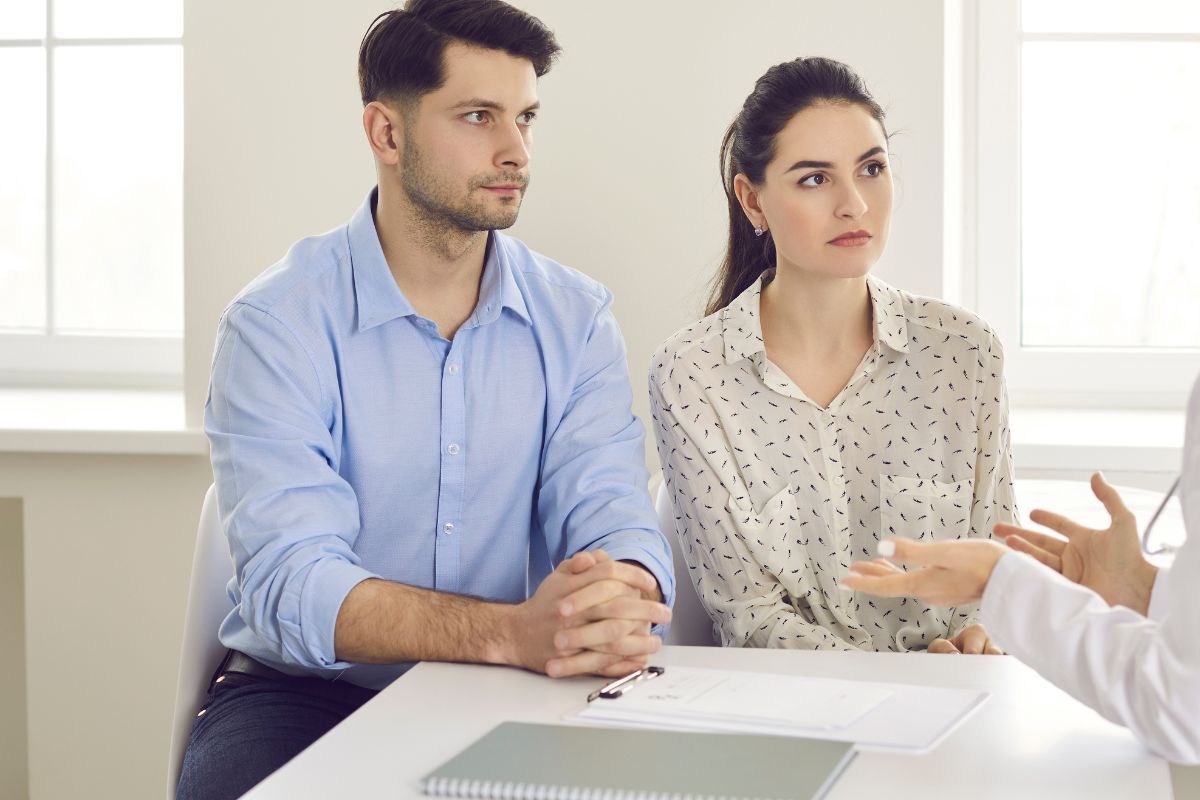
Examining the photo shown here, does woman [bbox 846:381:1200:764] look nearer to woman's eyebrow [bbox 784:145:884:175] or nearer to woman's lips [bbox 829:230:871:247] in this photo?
woman's lips [bbox 829:230:871:247]

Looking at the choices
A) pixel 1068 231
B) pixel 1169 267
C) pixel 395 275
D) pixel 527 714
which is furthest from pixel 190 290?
pixel 1169 267

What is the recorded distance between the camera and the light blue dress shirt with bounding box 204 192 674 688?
5.36 ft

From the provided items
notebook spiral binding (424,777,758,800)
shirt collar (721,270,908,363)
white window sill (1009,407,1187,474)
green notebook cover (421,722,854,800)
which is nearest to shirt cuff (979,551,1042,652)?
green notebook cover (421,722,854,800)

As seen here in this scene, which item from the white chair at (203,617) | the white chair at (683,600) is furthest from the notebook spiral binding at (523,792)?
the white chair at (683,600)

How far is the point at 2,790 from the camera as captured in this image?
2838 mm

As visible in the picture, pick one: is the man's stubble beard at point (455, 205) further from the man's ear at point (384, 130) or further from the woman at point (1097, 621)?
the woman at point (1097, 621)

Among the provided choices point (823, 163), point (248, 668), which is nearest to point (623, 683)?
point (248, 668)

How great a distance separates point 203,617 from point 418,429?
1.26 ft

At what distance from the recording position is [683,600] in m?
1.92

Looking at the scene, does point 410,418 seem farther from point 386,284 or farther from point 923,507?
point 923,507

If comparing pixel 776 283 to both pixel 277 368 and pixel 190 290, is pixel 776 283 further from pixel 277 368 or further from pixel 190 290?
pixel 190 290

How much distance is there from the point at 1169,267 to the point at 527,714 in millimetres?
2145

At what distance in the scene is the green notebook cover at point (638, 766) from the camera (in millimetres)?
941

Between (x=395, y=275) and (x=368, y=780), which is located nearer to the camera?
(x=368, y=780)
